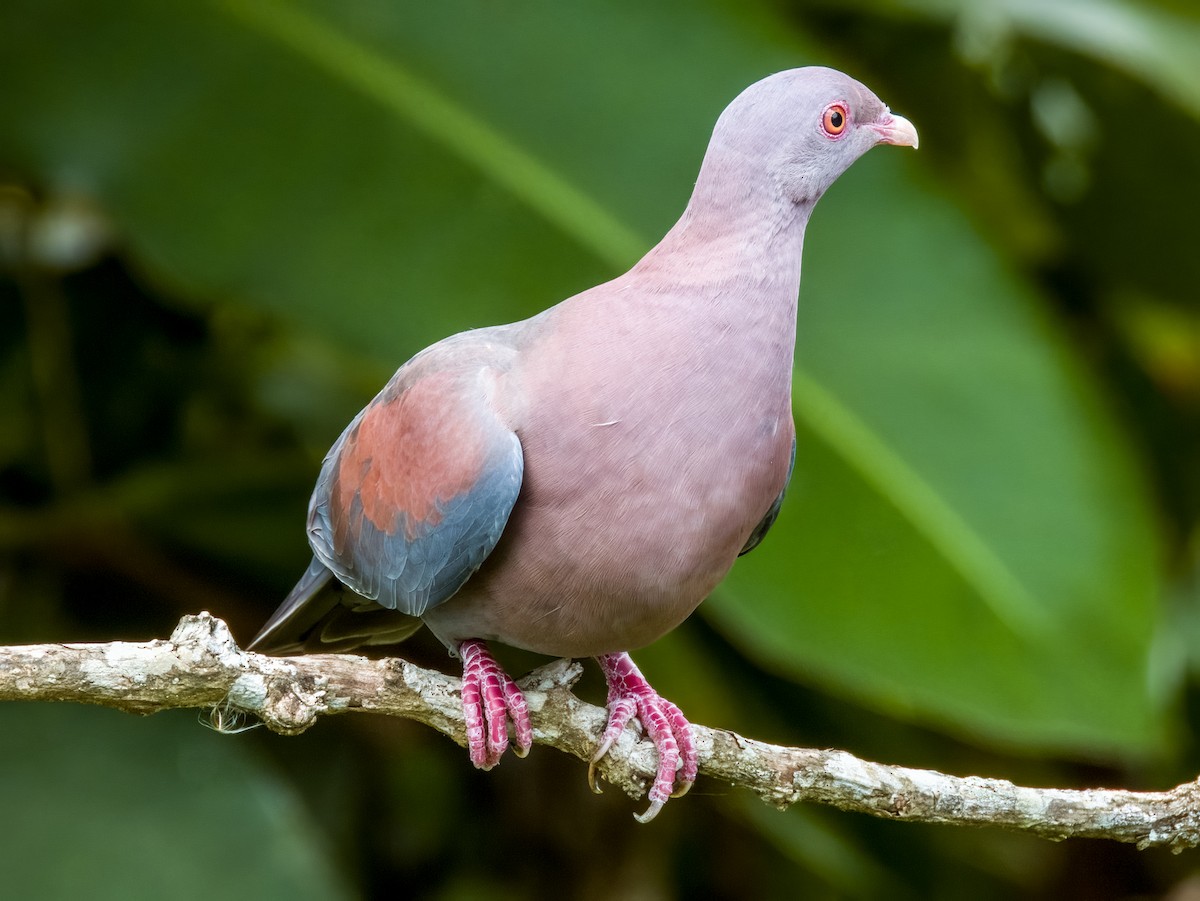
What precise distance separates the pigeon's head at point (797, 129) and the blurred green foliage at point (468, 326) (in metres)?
0.93

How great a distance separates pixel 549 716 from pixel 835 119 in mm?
966

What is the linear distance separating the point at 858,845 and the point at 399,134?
6.74ft

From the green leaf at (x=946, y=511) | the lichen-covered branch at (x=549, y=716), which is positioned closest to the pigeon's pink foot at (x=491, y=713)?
the lichen-covered branch at (x=549, y=716)

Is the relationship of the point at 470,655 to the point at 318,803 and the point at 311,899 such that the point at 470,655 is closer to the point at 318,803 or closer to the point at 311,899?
the point at 311,899

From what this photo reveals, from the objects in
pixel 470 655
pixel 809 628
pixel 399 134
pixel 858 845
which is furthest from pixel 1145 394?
pixel 470 655

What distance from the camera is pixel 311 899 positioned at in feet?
9.38

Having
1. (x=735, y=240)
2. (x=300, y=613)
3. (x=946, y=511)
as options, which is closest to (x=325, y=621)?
(x=300, y=613)

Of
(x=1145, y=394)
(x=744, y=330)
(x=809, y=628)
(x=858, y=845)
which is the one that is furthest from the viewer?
(x=1145, y=394)

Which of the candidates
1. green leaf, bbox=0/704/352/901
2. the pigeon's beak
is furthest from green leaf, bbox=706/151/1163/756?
green leaf, bbox=0/704/352/901

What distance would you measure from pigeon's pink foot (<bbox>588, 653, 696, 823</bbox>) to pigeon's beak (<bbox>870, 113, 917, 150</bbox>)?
91 cm

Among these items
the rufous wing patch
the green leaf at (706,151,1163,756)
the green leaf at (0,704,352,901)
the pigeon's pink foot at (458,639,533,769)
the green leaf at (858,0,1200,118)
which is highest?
the green leaf at (858,0,1200,118)

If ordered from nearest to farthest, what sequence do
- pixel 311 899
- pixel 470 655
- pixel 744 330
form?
pixel 744 330 → pixel 470 655 → pixel 311 899

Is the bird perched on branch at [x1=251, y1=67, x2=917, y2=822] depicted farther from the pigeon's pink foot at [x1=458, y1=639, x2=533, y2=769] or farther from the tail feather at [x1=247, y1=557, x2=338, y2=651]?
the tail feather at [x1=247, y1=557, x2=338, y2=651]

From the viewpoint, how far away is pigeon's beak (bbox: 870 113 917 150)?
1.94 metres
